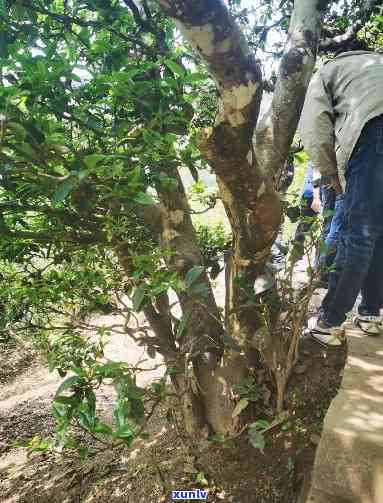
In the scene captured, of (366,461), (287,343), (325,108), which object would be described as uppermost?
(325,108)

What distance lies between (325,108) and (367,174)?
41 centimetres

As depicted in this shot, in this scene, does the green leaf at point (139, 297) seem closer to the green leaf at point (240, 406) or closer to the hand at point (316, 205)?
the green leaf at point (240, 406)

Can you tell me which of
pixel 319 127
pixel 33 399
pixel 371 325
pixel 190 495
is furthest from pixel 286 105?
pixel 33 399

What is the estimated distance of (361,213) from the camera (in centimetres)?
171

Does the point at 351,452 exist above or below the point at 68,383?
below

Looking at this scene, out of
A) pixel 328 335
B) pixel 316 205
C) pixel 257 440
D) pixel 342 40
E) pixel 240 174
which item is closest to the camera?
pixel 240 174

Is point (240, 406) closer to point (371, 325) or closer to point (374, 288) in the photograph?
point (371, 325)

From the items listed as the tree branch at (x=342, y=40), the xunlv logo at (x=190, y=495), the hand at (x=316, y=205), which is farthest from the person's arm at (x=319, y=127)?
Result: the xunlv logo at (x=190, y=495)

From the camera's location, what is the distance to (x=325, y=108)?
1786 millimetres

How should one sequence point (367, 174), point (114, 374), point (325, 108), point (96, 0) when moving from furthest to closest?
1. point (325, 108)
2. point (367, 174)
3. point (96, 0)
4. point (114, 374)

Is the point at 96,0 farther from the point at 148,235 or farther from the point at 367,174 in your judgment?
the point at 367,174

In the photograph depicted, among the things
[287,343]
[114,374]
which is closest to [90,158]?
[114,374]

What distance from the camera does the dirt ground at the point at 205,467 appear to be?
4.91 feet

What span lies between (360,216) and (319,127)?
50cm
